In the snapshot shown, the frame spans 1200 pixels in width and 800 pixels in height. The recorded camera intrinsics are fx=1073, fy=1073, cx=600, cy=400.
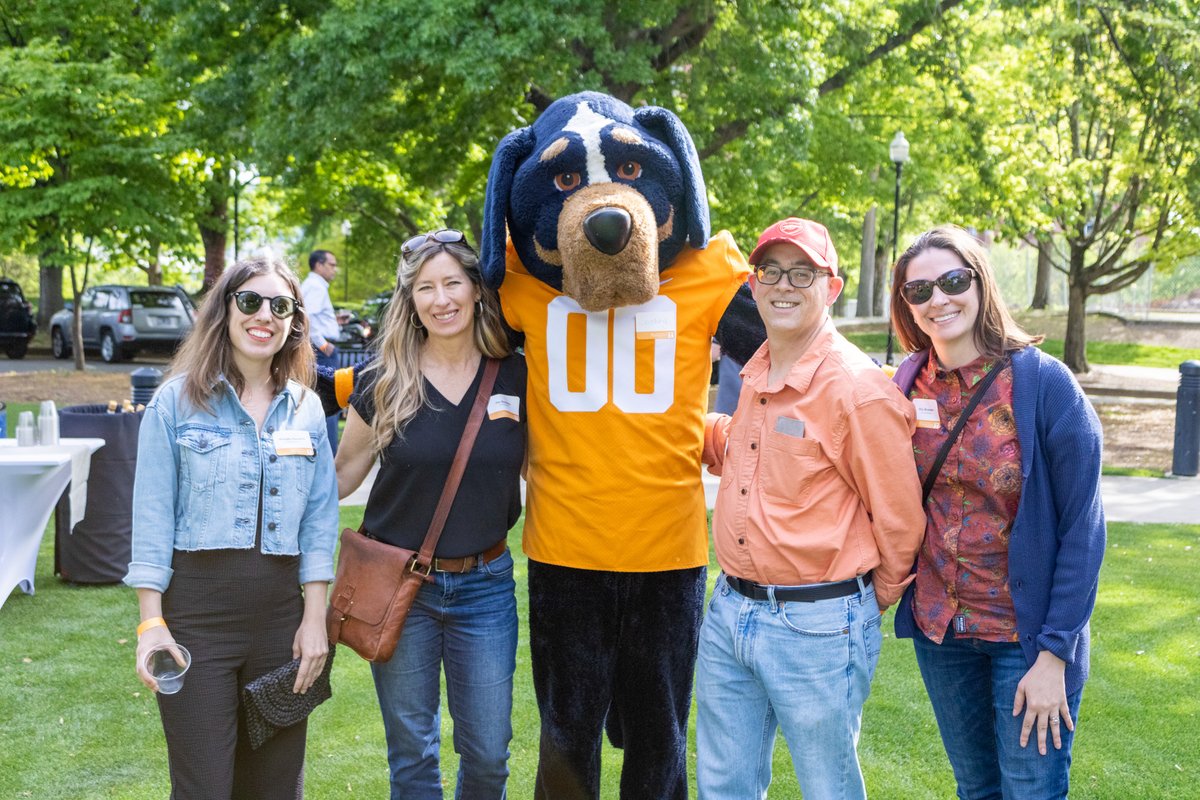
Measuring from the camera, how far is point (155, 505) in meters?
2.64

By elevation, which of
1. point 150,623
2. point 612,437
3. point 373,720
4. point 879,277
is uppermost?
point 879,277

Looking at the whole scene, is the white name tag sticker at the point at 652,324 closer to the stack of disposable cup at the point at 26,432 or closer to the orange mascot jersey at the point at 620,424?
the orange mascot jersey at the point at 620,424

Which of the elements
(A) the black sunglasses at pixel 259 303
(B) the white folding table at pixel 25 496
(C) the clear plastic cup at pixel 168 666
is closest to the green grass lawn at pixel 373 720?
(B) the white folding table at pixel 25 496

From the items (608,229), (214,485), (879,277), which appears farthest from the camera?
(879,277)

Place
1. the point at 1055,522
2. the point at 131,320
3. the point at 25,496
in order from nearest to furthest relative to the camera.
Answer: the point at 1055,522, the point at 25,496, the point at 131,320

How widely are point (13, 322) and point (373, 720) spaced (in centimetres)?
2038

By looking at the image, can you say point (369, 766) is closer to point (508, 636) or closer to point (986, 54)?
point (508, 636)

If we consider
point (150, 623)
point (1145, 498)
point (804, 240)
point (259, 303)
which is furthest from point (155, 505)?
point (1145, 498)

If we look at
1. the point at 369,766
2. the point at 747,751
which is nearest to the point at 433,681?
the point at 747,751

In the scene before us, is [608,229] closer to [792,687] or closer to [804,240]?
[804,240]

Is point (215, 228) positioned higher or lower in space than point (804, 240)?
higher

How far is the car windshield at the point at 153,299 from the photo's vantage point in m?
21.0

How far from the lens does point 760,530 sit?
2.51 meters

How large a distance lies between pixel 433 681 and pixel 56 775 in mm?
1882
